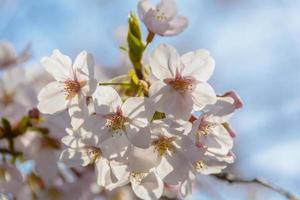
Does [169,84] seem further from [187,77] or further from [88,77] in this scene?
[88,77]

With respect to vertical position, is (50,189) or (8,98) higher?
(8,98)

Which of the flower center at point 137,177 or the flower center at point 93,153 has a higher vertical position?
the flower center at point 93,153

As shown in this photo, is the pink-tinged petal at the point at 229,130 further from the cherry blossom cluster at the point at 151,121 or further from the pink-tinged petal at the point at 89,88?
the pink-tinged petal at the point at 89,88

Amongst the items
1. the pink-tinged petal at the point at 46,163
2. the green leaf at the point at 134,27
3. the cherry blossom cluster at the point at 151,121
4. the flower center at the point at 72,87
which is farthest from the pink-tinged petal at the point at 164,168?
the pink-tinged petal at the point at 46,163

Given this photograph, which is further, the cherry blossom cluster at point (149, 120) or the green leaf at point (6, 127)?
the green leaf at point (6, 127)

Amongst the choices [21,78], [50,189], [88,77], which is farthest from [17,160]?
[88,77]

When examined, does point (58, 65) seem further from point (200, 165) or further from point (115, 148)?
point (200, 165)

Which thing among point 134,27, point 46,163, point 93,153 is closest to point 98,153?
point 93,153

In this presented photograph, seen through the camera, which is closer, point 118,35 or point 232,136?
point 232,136

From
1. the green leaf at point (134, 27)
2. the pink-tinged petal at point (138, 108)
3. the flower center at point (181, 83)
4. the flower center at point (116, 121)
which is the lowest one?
the flower center at point (116, 121)
